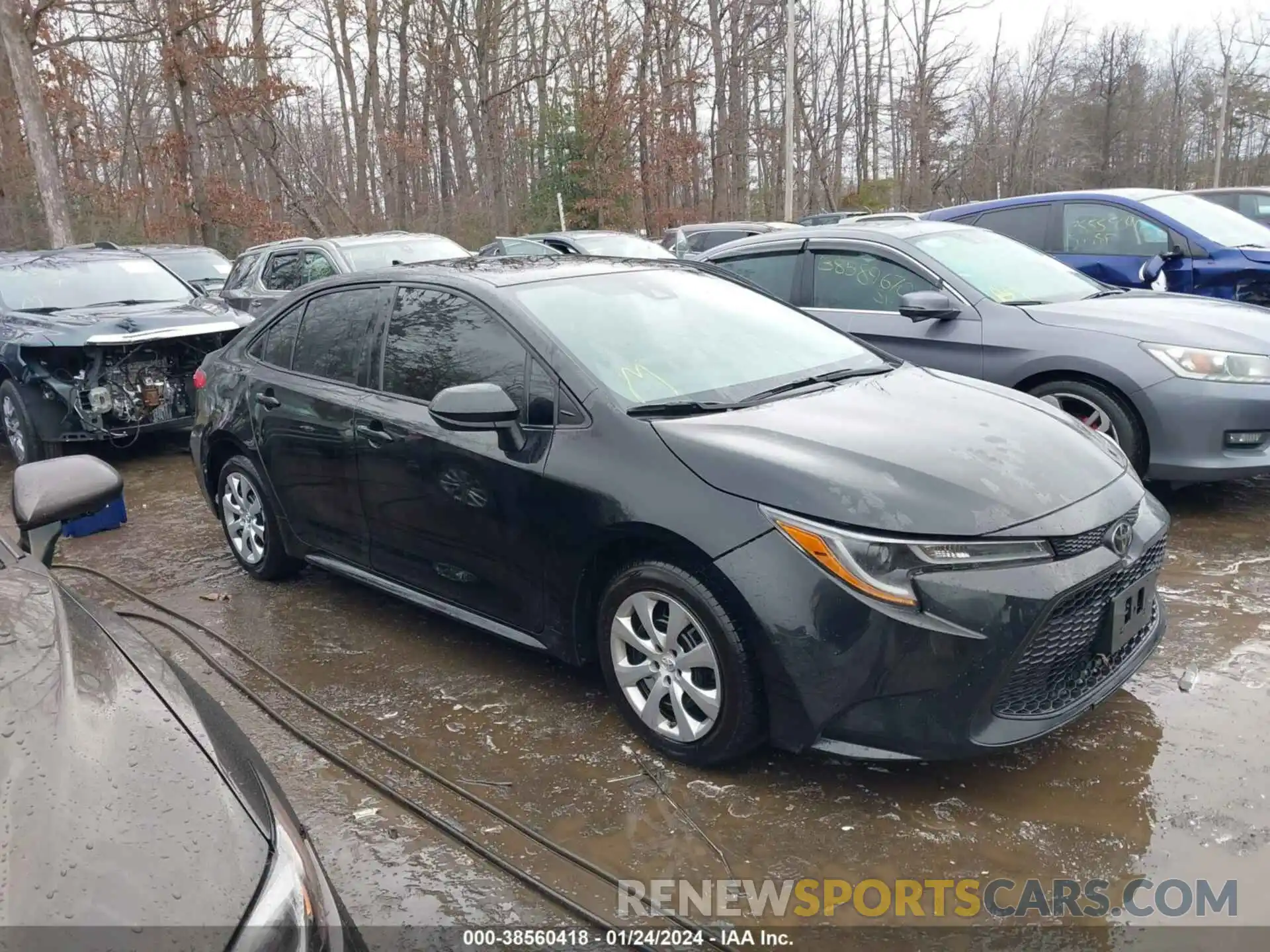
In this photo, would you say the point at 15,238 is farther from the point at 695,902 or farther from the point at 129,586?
the point at 695,902

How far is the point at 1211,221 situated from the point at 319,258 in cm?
846

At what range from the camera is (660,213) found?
96.6ft

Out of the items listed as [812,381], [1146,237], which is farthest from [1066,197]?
[812,381]

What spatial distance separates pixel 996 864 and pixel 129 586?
475 cm

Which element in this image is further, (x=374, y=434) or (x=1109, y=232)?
(x=1109, y=232)

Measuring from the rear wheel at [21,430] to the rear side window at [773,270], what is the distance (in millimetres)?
5455

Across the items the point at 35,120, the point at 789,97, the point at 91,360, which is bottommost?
the point at 91,360

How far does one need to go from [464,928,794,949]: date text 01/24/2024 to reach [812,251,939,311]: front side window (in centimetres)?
451

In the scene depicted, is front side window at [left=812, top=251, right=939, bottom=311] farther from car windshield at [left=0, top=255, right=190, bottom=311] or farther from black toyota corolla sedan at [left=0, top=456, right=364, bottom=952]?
car windshield at [left=0, top=255, right=190, bottom=311]

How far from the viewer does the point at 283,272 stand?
10.6 m

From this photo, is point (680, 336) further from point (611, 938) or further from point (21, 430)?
point (21, 430)

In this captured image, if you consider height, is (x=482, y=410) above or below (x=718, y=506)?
above

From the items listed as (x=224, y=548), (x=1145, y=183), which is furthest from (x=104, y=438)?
(x=1145, y=183)

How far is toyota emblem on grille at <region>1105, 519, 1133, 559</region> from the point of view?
3029mm
